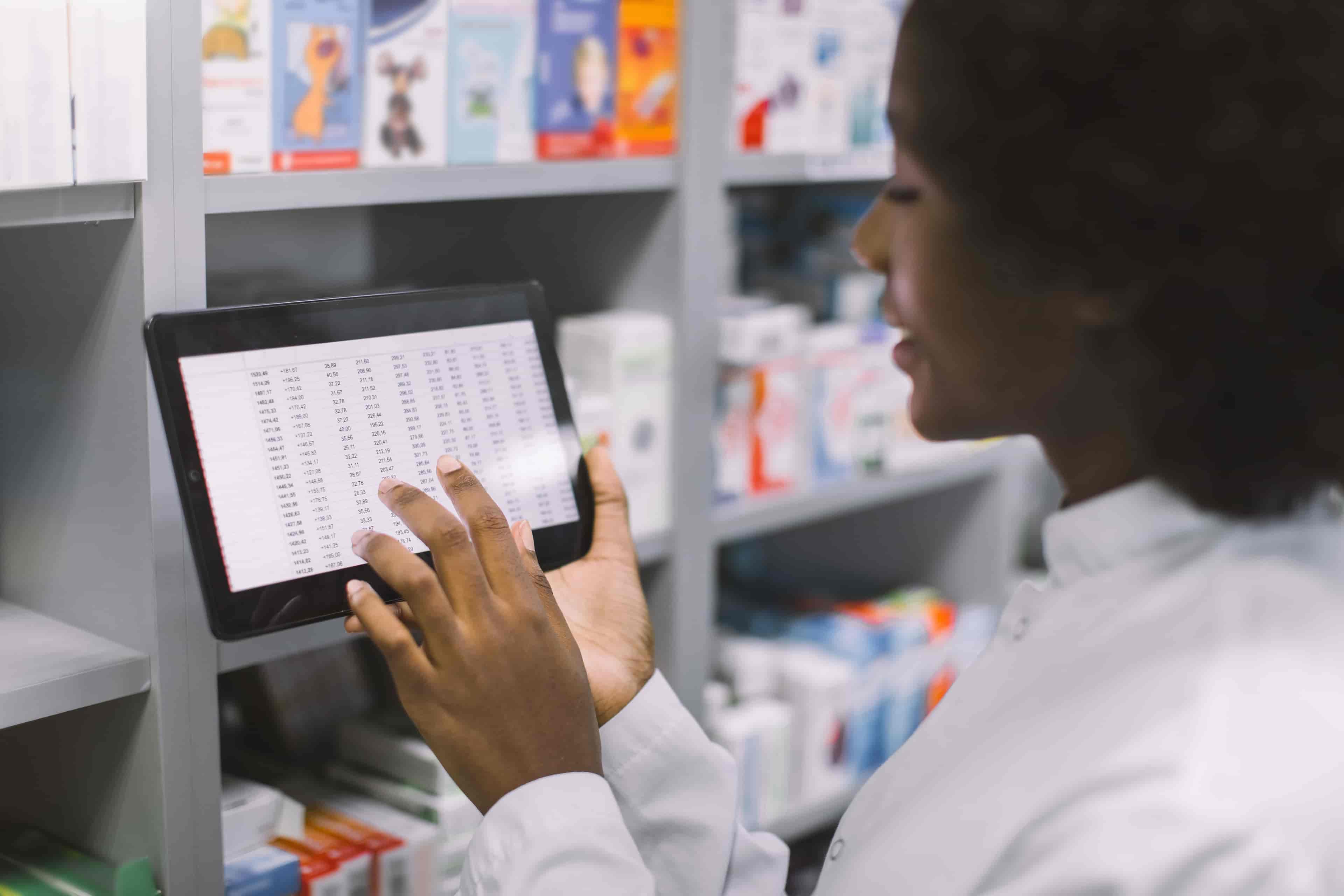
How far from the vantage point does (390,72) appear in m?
1.24

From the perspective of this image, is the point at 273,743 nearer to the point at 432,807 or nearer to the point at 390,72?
the point at 432,807

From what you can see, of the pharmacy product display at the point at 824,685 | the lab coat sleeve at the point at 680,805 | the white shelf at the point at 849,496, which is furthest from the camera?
the pharmacy product display at the point at 824,685

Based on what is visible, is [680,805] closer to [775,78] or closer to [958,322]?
[958,322]

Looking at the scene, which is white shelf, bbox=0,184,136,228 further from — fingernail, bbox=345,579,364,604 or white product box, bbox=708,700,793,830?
white product box, bbox=708,700,793,830

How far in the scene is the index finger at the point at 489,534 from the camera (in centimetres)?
81

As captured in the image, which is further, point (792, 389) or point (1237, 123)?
point (792, 389)

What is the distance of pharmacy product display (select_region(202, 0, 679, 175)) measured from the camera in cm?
112

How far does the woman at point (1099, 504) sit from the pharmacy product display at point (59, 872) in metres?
0.46

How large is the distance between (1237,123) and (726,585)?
1788 mm

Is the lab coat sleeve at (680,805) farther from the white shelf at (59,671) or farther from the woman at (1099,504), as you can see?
the white shelf at (59,671)

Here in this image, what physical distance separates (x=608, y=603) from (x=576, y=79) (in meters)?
0.61

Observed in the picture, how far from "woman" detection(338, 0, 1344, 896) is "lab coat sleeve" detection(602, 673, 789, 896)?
17 centimetres

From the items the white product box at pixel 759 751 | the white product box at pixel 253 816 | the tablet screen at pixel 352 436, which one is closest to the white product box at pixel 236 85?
the tablet screen at pixel 352 436

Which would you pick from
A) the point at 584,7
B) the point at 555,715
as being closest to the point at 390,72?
the point at 584,7
